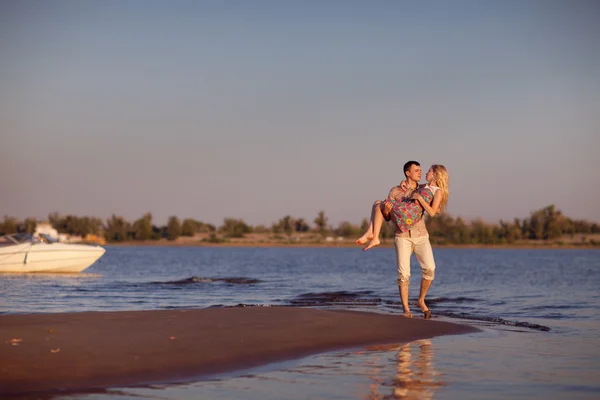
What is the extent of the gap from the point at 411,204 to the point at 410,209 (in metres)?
0.08

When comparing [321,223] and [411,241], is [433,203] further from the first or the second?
[321,223]

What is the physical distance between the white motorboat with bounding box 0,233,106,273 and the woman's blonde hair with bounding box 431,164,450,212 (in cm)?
2157

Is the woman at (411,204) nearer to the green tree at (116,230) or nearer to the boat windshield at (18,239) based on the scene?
the boat windshield at (18,239)

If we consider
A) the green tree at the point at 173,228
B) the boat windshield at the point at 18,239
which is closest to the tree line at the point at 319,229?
the green tree at the point at 173,228

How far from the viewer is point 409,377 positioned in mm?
7484

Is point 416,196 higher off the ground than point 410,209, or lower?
higher

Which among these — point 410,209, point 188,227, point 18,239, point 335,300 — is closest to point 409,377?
point 410,209

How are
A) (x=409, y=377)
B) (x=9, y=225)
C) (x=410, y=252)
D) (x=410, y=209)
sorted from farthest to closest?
(x=9, y=225), (x=410, y=252), (x=410, y=209), (x=409, y=377)

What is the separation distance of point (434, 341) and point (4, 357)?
5275 millimetres

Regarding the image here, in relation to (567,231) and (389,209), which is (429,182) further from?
(567,231)

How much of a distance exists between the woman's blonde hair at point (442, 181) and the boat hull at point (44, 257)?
21.6 metres

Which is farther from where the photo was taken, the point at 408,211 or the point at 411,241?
the point at 411,241

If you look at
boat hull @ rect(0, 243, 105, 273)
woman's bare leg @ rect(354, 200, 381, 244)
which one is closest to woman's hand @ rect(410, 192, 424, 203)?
woman's bare leg @ rect(354, 200, 381, 244)

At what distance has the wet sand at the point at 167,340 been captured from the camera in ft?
23.8
